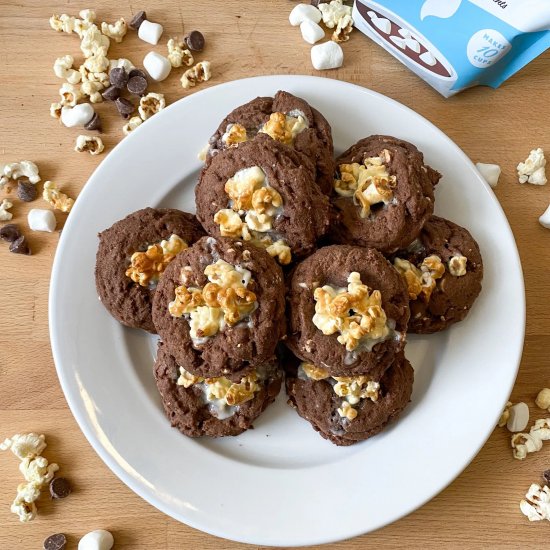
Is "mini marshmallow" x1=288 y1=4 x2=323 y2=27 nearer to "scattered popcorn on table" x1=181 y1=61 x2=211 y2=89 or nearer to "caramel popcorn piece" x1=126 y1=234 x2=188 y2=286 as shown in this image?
"scattered popcorn on table" x1=181 y1=61 x2=211 y2=89

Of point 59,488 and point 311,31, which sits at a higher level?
point 311,31

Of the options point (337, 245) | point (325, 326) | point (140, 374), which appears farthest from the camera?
point (140, 374)

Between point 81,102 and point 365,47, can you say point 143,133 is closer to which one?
point 81,102

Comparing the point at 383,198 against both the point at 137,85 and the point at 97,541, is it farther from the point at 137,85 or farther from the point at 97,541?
the point at 97,541

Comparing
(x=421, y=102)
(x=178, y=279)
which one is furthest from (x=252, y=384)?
(x=421, y=102)

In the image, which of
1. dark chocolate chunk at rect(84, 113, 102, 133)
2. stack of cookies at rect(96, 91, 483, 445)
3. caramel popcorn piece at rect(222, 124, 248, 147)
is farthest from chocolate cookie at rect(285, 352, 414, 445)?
dark chocolate chunk at rect(84, 113, 102, 133)

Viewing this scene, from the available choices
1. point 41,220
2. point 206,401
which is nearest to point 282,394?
point 206,401
